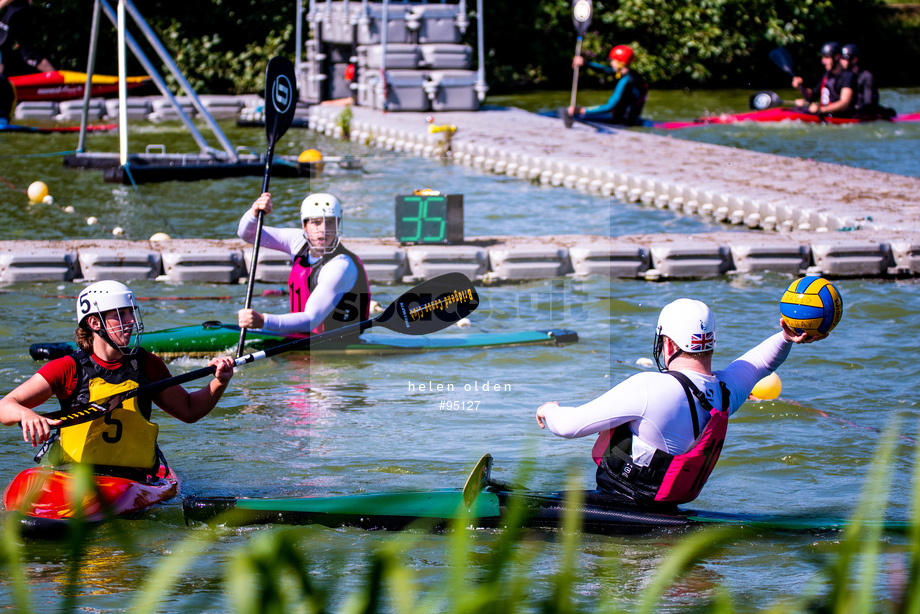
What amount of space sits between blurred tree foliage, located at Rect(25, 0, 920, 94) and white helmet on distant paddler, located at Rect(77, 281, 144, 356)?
19028 mm

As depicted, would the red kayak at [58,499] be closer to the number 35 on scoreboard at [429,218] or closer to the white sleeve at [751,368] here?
the white sleeve at [751,368]

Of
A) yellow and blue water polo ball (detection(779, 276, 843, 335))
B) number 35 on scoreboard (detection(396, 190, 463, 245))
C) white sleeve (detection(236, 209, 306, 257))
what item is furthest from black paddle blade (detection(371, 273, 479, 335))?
number 35 on scoreboard (detection(396, 190, 463, 245))

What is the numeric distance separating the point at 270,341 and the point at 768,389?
315 cm

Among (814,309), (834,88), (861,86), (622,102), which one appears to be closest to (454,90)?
(622,102)

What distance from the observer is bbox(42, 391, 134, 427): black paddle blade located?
4156 mm

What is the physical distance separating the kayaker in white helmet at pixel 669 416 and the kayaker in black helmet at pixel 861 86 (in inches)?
580

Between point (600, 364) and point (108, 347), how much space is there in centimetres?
357

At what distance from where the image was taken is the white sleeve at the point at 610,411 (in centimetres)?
388

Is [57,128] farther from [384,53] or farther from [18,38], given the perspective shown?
[384,53]

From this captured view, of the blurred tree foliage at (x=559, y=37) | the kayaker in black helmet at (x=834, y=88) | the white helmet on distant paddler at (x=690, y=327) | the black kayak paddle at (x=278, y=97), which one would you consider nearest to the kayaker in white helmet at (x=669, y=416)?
the white helmet on distant paddler at (x=690, y=327)

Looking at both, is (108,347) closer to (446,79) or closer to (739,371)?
(739,371)

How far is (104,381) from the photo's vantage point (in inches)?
169

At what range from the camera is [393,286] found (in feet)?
28.7

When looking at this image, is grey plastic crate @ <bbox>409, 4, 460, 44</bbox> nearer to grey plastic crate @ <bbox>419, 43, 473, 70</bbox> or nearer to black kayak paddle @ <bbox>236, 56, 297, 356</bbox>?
grey plastic crate @ <bbox>419, 43, 473, 70</bbox>
